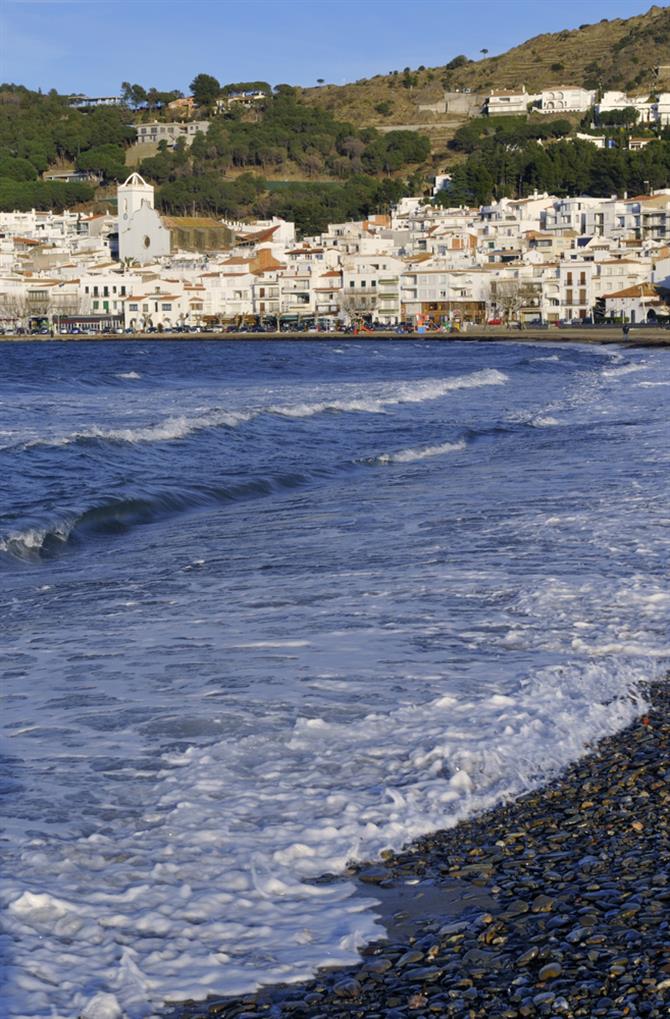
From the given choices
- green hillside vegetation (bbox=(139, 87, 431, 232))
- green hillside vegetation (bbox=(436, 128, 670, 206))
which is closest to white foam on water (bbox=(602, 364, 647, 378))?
green hillside vegetation (bbox=(436, 128, 670, 206))

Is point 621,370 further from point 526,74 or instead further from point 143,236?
point 526,74

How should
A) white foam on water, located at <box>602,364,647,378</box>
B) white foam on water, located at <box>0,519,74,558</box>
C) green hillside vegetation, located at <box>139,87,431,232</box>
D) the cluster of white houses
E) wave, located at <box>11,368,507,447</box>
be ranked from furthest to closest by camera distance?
green hillside vegetation, located at <box>139,87,431,232</box>, the cluster of white houses, white foam on water, located at <box>602,364,647,378</box>, wave, located at <box>11,368,507,447</box>, white foam on water, located at <box>0,519,74,558</box>

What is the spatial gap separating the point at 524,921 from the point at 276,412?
19.3 meters

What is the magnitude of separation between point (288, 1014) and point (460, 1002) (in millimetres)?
409

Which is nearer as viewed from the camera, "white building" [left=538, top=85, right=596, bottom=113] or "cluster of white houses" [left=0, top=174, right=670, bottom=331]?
"cluster of white houses" [left=0, top=174, right=670, bottom=331]

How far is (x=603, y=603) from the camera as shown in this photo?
720 centimetres

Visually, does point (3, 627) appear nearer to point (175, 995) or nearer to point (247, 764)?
point (247, 764)

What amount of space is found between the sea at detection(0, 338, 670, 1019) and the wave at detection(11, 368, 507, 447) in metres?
2.17

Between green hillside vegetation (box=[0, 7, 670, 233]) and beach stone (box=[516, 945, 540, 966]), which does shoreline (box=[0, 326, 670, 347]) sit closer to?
green hillside vegetation (box=[0, 7, 670, 233])

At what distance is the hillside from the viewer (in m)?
161

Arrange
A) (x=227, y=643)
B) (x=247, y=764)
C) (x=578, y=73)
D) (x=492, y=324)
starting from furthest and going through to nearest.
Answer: (x=578, y=73), (x=492, y=324), (x=227, y=643), (x=247, y=764)

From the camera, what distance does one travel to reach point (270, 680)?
586cm

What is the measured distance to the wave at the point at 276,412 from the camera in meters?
17.6

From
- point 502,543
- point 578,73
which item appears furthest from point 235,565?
point 578,73
